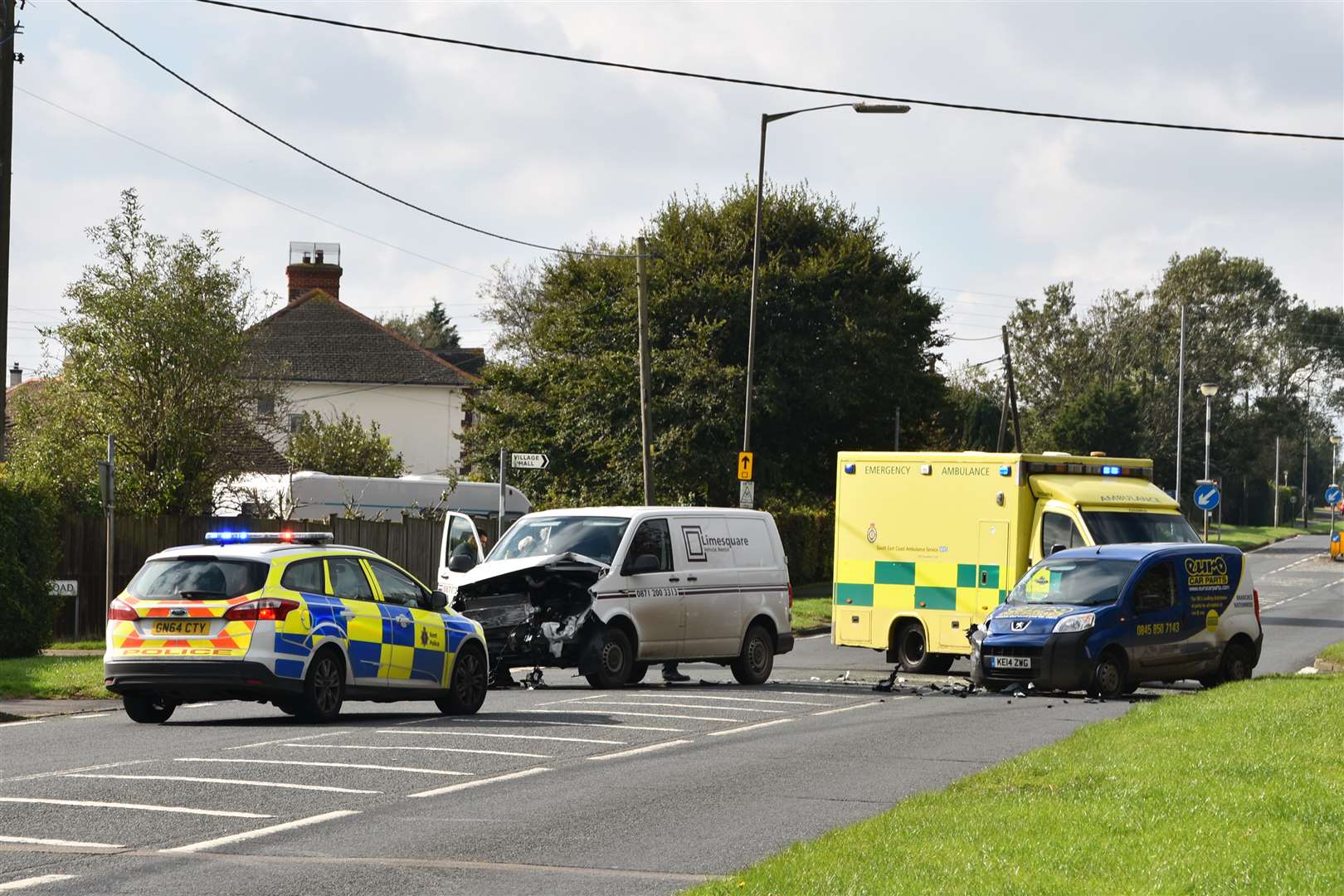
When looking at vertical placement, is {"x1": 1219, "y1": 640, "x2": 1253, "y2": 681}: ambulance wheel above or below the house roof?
below

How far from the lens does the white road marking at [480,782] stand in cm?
1068

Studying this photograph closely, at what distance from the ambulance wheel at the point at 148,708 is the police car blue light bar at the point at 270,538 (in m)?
1.44

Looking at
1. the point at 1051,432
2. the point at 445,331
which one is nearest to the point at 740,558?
the point at 1051,432

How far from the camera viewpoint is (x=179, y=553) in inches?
584

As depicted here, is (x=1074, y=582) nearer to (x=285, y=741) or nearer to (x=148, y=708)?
(x=285, y=741)

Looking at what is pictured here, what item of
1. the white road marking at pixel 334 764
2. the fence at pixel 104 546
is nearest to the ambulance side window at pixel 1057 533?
the white road marking at pixel 334 764

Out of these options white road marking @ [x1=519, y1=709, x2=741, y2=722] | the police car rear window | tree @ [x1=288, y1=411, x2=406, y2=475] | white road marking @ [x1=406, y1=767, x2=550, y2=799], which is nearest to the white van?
white road marking @ [x1=519, y1=709, x2=741, y2=722]

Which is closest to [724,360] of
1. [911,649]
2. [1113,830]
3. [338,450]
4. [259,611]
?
[338,450]

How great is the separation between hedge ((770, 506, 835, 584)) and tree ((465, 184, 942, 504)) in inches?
47.5

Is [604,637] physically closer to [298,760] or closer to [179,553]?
[179,553]

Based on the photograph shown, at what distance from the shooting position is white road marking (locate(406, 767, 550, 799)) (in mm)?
10680

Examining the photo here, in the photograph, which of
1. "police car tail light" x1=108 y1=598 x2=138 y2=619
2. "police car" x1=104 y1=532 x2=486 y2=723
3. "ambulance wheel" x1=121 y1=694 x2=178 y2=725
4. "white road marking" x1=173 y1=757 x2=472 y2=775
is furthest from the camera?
"ambulance wheel" x1=121 y1=694 x2=178 y2=725

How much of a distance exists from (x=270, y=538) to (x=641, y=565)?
5045 mm

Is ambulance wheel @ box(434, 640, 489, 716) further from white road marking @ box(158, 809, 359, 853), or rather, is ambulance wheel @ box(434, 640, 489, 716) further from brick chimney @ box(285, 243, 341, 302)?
brick chimney @ box(285, 243, 341, 302)
